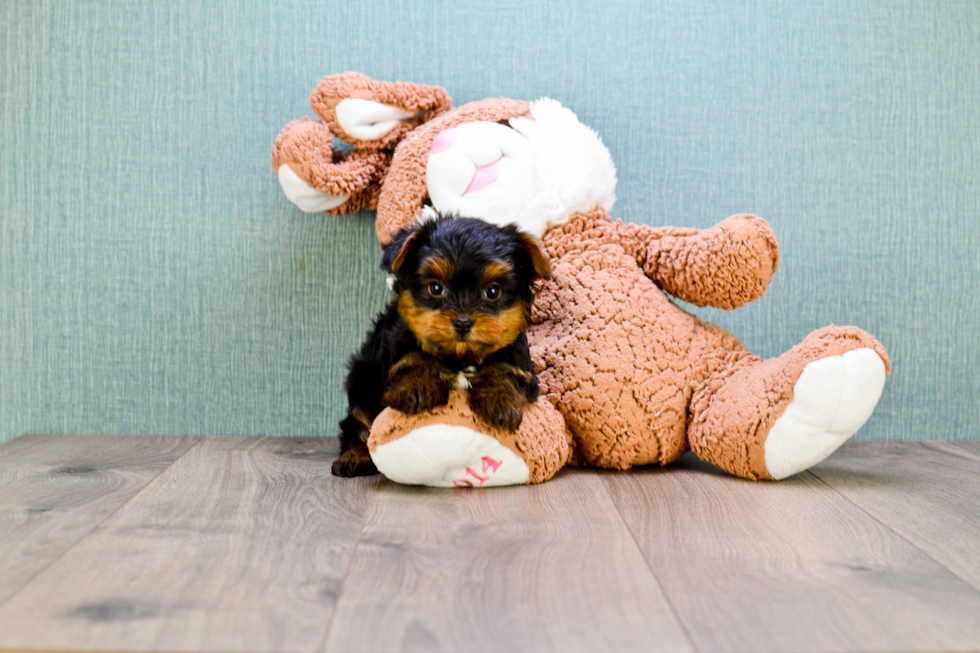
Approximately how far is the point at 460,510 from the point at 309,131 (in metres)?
1.07

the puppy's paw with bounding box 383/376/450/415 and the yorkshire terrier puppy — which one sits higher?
the yorkshire terrier puppy

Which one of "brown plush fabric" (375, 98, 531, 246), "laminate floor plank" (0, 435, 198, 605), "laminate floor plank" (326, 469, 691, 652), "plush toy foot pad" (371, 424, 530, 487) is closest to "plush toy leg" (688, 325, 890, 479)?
"laminate floor plank" (326, 469, 691, 652)

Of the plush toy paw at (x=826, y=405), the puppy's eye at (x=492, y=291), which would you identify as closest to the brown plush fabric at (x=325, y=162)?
the puppy's eye at (x=492, y=291)

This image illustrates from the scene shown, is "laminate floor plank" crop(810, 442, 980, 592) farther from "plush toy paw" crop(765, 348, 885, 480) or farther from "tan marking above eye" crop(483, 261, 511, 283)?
"tan marking above eye" crop(483, 261, 511, 283)

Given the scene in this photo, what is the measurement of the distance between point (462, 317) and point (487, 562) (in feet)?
1.44

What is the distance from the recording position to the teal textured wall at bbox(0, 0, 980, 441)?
2.18 metres

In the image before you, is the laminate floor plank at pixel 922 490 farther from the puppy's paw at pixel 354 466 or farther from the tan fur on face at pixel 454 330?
the puppy's paw at pixel 354 466

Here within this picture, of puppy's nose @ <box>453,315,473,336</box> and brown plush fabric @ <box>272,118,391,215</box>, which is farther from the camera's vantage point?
brown plush fabric @ <box>272,118,391,215</box>

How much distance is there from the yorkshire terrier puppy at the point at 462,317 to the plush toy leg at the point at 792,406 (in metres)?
0.44

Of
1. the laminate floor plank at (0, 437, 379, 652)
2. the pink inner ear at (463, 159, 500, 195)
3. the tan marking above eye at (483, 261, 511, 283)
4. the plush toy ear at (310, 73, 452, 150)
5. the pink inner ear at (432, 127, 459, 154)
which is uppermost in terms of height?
the plush toy ear at (310, 73, 452, 150)

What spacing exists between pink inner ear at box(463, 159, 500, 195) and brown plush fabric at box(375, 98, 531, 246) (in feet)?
0.40

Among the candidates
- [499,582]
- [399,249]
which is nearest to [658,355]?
[399,249]

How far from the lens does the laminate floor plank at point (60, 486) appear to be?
1.23 m

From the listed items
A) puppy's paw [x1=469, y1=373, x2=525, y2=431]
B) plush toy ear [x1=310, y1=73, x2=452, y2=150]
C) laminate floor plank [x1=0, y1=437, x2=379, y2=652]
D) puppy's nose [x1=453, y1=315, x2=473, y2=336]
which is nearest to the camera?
laminate floor plank [x1=0, y1=437, x2=379, y2=652]
